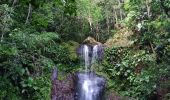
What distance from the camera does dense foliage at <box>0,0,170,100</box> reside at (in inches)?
373

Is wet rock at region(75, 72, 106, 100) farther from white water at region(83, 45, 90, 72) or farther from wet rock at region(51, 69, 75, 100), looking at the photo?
white water at region(83, 45, 90, 72)

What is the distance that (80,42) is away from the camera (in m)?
22.2

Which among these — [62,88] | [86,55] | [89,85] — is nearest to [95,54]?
[86,55]

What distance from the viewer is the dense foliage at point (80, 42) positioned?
9.48m

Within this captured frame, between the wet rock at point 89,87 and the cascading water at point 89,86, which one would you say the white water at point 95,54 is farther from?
the wet rock at point 89,87

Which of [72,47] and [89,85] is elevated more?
[72,47]

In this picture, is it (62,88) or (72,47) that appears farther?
(72,47)

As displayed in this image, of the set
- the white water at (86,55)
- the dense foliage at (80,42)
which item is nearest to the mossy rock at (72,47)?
the dense foliage at (80,42)

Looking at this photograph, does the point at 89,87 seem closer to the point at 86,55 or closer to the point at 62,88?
the point at 62,88

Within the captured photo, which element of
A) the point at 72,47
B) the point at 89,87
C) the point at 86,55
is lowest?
the point at 89,87

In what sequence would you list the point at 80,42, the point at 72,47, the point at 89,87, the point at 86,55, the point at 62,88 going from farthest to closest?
the point at 80,42 < the point at 86,55 < the point at 72,47 < the point at 89,87 < the point at 62,88

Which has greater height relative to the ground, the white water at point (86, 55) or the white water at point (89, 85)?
the white water at point (86, 55)

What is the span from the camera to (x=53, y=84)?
655 inches

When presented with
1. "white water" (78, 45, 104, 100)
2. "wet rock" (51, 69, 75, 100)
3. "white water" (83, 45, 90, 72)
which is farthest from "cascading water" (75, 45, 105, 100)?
"white water" (83, 45, 90, 72)
